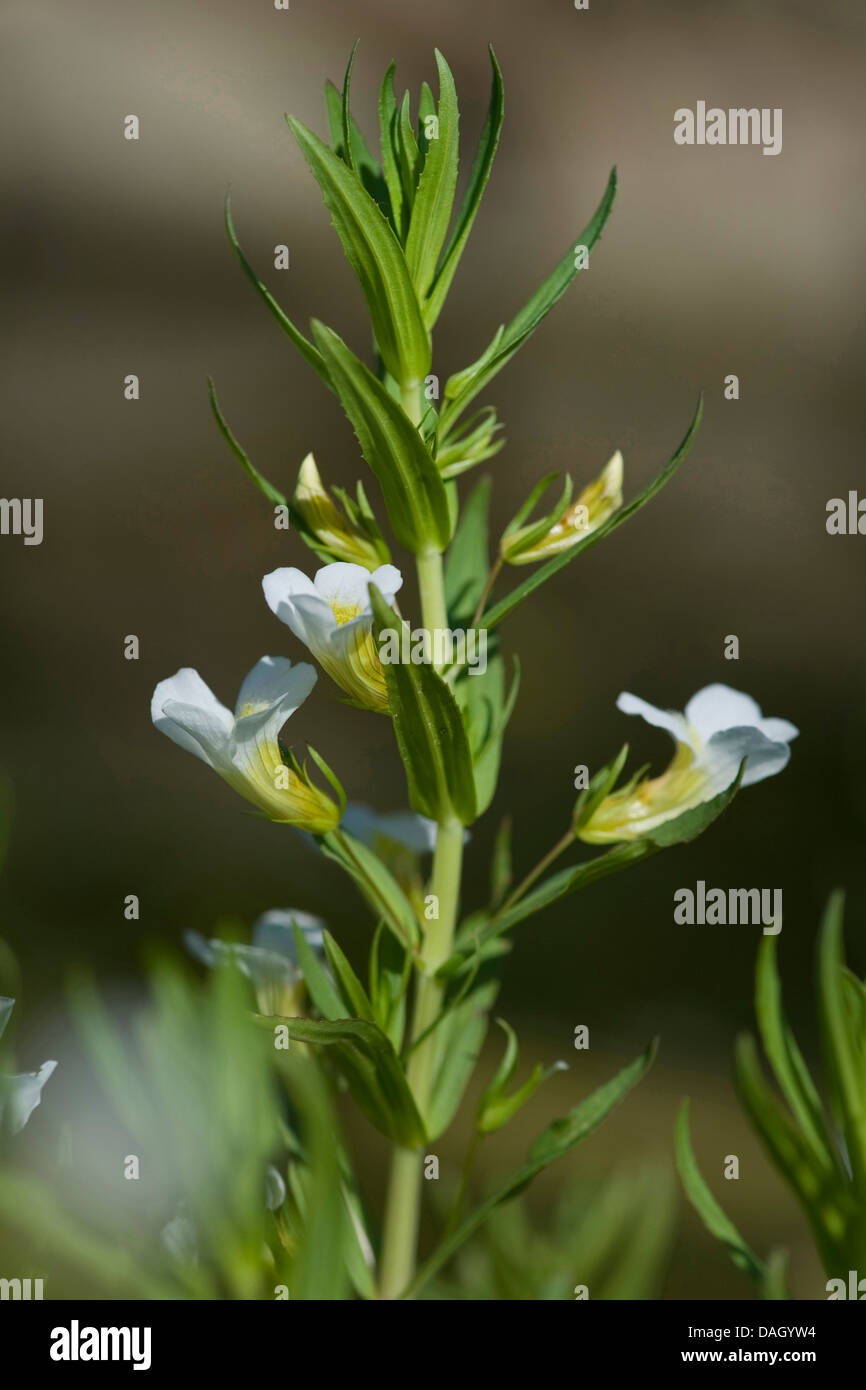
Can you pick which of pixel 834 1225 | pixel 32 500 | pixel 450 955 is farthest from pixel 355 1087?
pixel 32 500

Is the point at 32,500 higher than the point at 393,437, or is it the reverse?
the point at 32,500

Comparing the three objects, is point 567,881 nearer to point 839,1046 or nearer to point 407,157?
point 839,1046

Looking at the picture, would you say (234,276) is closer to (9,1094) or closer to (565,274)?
(565,274)

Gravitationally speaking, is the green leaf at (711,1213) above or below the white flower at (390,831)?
below
